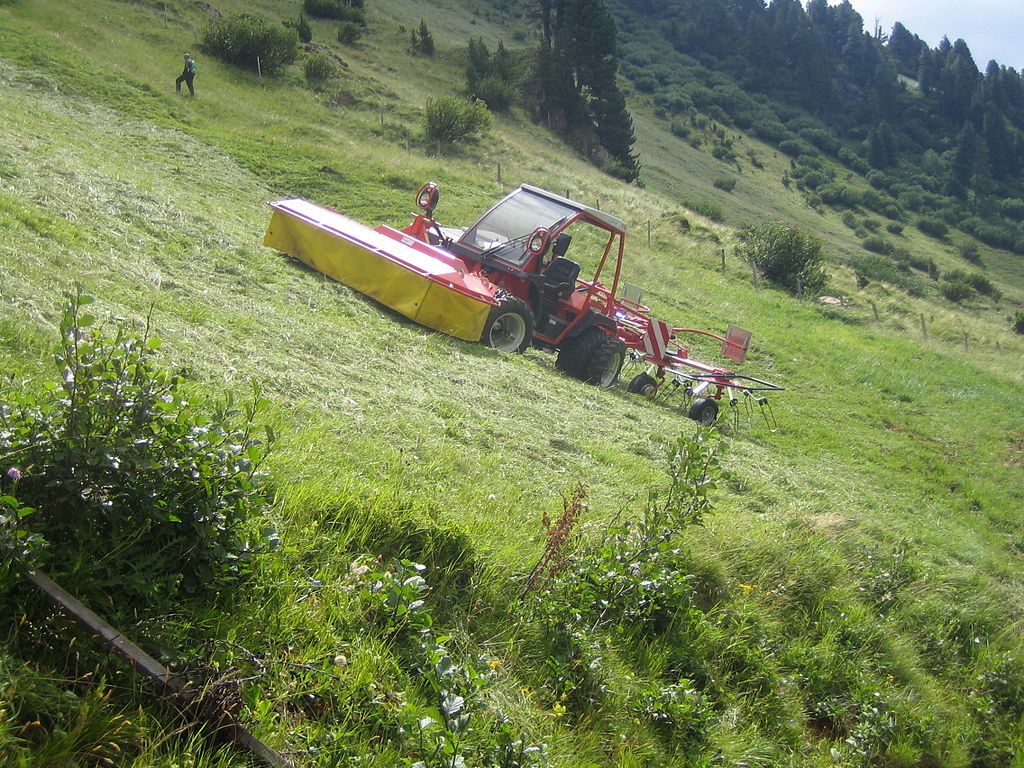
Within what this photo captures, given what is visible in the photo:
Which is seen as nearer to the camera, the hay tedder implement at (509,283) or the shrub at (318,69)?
the hay tedder implement at (509,283)

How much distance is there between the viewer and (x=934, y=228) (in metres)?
76.6

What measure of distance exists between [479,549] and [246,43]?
28794 mm

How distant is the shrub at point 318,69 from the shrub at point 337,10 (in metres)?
12.7

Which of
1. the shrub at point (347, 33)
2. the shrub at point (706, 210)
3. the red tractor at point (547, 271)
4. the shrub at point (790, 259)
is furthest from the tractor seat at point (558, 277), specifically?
the shrub at point (706, 210)

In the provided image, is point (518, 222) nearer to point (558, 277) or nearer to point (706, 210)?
point (558, 277)

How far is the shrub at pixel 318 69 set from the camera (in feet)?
102

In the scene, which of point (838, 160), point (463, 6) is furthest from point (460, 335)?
point (838, 160)

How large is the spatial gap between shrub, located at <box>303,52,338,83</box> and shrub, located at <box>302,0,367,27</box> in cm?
1274

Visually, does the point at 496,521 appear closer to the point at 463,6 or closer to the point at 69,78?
the point at 69,78

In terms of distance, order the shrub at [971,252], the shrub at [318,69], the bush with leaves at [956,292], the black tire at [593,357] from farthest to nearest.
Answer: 1. the shrub at [971,252]
2. the bush with leaves at [956,292]
3. the shrub at [318,69]
4. the black tire at [593,357]

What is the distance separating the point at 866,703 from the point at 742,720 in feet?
3.90

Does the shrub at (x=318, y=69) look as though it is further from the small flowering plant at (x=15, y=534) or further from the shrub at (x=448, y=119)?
the small flowering plant at (x=15, y=534)

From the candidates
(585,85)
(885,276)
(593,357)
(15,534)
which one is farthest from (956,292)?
(15,534)

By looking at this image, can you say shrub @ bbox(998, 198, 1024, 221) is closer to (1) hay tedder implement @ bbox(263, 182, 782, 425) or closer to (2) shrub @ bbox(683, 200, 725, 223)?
(2) shrub @ bbox(683, 200, 725, 223)
